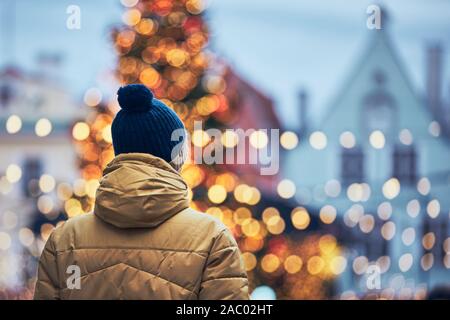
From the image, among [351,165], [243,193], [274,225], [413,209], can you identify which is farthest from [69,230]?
[351,165]

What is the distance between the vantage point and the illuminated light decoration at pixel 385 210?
15.8 metres

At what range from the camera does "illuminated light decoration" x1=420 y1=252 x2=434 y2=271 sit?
1480 centimetres

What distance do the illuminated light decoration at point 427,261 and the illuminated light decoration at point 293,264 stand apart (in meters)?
5.32

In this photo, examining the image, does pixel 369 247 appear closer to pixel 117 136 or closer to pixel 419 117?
pixel 419 117

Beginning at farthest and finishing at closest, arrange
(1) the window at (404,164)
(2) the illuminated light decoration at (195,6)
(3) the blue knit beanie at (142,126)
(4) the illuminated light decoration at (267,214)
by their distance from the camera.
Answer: (1) the window at (404,164) → (4) the illuminated light decoration at (267,214) → (2) the illuminated light decoration at (195,6) → (3) the blue knit beanie at (142,126)

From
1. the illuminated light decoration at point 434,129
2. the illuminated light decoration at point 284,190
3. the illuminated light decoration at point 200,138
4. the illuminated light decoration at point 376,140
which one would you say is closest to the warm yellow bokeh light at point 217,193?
the illuminated light decoration at point 200,138

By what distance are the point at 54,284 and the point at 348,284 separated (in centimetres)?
1544

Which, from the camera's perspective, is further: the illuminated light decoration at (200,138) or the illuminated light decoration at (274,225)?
the illuminated light decoration at (274,225)

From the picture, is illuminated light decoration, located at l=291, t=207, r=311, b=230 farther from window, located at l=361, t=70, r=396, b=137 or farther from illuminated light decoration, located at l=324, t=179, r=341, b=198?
window, located at l=361, t=70, r=396, b=137

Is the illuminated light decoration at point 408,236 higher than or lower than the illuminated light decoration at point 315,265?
lower

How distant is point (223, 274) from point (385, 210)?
14488 millimetres

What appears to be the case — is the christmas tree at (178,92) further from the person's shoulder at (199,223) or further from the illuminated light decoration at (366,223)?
the illuminated light decoration at (366,223)

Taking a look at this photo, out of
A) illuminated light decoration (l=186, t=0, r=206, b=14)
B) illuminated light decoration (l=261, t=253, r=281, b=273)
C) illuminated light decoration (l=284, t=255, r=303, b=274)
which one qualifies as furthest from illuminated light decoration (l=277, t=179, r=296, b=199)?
illuminated light decoration (l=186, t=0, r=206, b=14)

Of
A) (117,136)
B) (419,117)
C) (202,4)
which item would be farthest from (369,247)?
(117,136)
